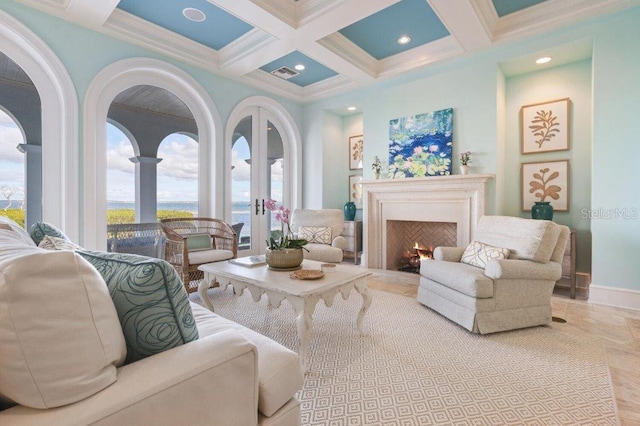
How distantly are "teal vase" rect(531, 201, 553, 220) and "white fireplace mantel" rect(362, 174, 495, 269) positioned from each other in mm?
564

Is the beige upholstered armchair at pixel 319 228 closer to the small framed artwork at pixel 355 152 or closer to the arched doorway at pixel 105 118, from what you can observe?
the arched doorway at pixel 105 118

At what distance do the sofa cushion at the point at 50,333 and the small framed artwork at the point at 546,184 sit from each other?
461 cm

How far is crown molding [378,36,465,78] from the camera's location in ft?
12.7

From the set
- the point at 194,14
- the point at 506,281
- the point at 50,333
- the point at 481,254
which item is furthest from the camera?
the point at 194,14

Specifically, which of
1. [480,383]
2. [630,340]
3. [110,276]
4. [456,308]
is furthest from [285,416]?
[630,340]

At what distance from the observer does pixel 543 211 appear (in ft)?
11.7

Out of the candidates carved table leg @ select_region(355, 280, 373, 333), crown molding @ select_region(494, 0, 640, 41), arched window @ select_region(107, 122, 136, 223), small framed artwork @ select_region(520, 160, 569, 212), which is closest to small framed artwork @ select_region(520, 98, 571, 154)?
small framed artwork @ select_region(520, 160, 569, 212)

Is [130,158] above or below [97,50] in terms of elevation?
below

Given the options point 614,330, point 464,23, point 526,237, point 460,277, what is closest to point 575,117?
point 464,23

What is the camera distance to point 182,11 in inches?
128

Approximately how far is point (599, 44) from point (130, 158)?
5.44 metres

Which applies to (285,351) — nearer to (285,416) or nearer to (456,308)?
(285,416)

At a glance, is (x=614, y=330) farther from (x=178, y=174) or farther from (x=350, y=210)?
(x=178, y=174)

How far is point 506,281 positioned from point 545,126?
258 cm
